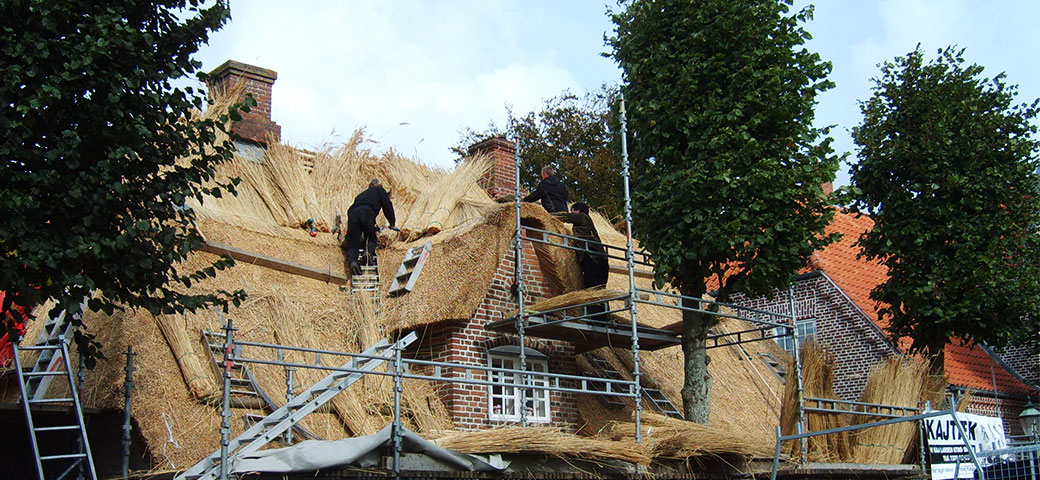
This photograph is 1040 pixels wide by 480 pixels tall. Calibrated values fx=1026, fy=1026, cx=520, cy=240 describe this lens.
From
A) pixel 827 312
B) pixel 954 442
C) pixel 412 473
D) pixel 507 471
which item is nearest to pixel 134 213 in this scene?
pixel 412 473

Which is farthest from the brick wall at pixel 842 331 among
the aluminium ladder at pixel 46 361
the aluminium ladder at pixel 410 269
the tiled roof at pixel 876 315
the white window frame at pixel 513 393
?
the aluminium ladder at pixel 46 361

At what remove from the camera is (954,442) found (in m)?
12.4

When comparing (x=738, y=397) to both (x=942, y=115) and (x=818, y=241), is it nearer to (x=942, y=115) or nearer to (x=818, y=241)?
(x=818, y=241)

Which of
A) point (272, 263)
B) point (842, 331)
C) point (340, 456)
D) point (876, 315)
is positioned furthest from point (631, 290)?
point (876, 315)

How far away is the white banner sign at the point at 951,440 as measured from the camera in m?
12.0

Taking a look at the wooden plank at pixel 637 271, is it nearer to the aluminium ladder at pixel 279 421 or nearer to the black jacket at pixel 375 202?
the black jacket at pixel 375 202

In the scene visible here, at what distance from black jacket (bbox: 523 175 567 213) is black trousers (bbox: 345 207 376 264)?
6.78 feet

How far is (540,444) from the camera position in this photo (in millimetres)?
9211

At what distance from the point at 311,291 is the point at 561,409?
10.9ft

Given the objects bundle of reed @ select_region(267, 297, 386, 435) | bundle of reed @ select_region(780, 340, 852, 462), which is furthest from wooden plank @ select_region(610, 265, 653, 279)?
bundle of reed @ select_region(267, 297, 386, 435)

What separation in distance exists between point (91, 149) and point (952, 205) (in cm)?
1264

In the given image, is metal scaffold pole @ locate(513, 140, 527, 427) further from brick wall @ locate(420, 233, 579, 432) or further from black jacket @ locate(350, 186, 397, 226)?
black jacket @ locate(350, 186, 397, 226)

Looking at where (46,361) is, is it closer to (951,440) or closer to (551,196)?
(551,196)

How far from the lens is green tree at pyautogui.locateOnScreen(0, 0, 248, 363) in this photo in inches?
251
